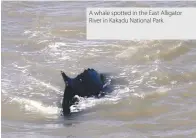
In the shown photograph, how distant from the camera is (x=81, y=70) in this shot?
7043mm

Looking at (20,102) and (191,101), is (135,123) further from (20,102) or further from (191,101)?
(20,102)

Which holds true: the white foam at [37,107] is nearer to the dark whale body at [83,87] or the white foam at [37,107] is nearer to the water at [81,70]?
the water at [81,70]

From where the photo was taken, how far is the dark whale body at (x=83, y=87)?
5391 millimetres

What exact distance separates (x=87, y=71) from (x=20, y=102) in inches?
32.9

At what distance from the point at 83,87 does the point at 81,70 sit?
1272 millimetres

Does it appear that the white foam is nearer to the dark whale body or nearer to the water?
the water

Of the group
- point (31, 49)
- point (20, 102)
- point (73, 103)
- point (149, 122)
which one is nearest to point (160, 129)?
point (149, 122)

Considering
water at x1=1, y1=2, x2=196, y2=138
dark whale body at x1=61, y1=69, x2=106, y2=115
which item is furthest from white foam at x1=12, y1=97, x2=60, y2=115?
dark whale body at x1=61, y1=69, x2=106, y2=115

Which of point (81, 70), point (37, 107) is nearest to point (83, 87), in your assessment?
point (37, 107)

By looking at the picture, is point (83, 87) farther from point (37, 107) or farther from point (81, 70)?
point (81, 70)

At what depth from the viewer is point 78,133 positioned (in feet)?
16.5

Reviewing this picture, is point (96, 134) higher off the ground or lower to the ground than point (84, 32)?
lower

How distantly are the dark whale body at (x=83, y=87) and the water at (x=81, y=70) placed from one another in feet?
0.32

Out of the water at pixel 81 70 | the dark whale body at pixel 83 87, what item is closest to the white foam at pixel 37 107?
the water at pixel 81 70
